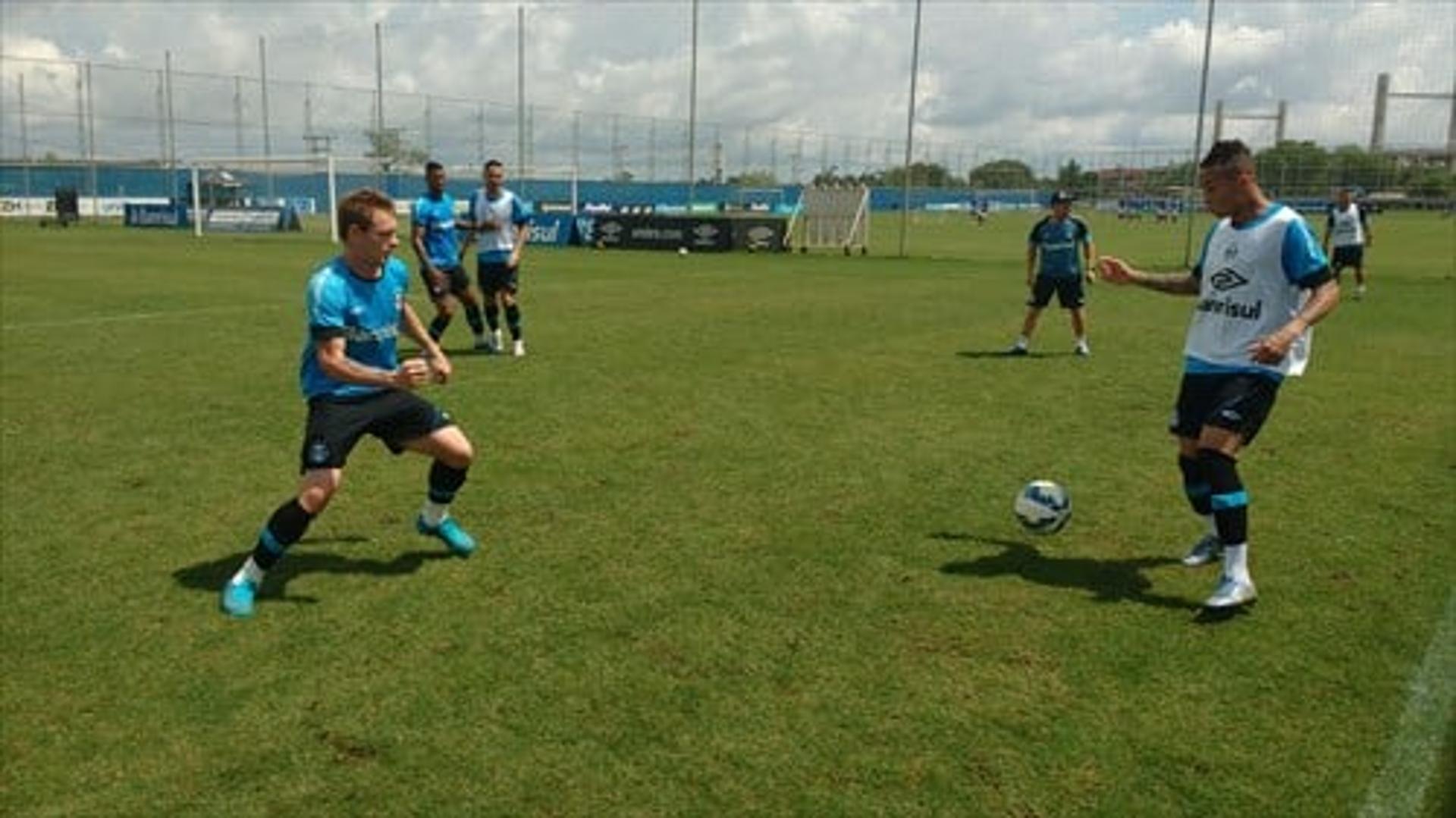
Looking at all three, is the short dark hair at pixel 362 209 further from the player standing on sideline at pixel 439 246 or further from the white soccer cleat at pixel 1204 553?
the player standing on sideline at pixel 439 246

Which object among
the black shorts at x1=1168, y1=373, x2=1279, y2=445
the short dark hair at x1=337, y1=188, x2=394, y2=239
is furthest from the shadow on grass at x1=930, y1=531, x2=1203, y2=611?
the short dark hair at x1=337, y1=188, x2=394, y2=239

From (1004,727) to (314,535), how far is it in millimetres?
4134

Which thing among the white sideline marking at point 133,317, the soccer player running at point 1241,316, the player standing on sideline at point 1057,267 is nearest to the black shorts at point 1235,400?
the soccer player running at point 1241,316

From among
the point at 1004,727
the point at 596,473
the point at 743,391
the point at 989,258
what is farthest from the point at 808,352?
the point at 989,258

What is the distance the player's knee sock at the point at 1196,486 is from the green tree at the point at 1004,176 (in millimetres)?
58361

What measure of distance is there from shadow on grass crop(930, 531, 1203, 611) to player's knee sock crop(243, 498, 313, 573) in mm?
3210

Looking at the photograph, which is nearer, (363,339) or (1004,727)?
(1004,727)

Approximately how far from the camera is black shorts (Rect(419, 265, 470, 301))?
42.6 feet

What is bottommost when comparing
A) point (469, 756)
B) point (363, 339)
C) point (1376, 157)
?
point (469, 756)

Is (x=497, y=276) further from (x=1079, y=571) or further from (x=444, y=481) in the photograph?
(x=1079, y=571)

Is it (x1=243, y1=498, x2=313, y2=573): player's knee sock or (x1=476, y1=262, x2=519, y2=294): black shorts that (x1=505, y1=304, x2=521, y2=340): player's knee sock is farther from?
(x1=243, y1=498, x2=313, y2=573): player's knee sock

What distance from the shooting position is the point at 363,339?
5473mm

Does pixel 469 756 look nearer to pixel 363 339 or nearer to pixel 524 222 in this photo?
pixel 363 339

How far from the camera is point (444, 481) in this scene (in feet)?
19.7
